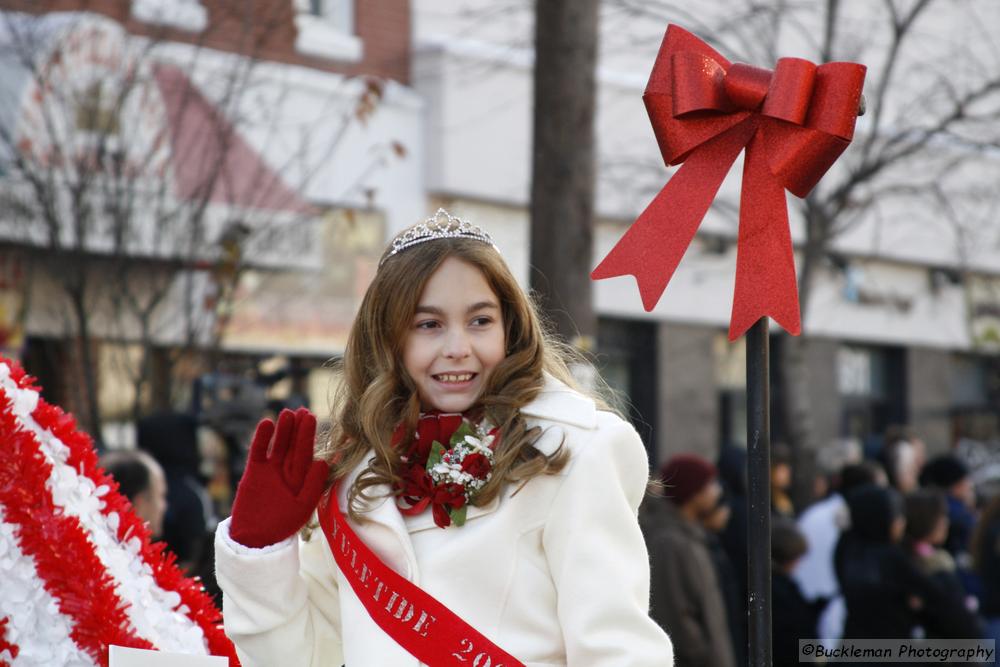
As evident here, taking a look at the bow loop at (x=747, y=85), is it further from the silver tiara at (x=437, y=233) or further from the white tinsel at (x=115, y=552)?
the white tinsel at (x=115, y=552)

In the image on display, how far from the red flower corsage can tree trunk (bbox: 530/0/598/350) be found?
4272mm

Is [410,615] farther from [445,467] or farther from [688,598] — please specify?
[688,598]

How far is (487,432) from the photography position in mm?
2861

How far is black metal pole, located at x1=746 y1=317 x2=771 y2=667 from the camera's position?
2.70 meters

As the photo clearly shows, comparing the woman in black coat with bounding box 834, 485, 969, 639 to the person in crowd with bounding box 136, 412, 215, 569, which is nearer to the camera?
the person in crowd with bounding box 136, 412, 215, 569

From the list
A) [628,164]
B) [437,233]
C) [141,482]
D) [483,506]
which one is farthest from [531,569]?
[628,164]

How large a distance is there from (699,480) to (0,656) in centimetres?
497

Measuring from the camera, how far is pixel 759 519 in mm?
2707

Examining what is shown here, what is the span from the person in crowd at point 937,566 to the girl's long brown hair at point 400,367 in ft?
13.8

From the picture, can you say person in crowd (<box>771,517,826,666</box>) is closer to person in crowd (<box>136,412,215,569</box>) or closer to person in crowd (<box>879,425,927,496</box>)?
person in crowd (<box>136,412,215,569</box>)

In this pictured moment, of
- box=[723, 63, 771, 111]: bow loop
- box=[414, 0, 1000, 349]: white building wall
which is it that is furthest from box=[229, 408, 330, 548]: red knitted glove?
box=[414, 0, 1000, 349]: white building wall

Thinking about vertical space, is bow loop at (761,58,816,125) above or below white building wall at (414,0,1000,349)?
below

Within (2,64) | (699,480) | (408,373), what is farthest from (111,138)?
(408,373)

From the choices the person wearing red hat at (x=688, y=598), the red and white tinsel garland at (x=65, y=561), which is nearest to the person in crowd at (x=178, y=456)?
the person wearing red hat at (x=688, y=598)
